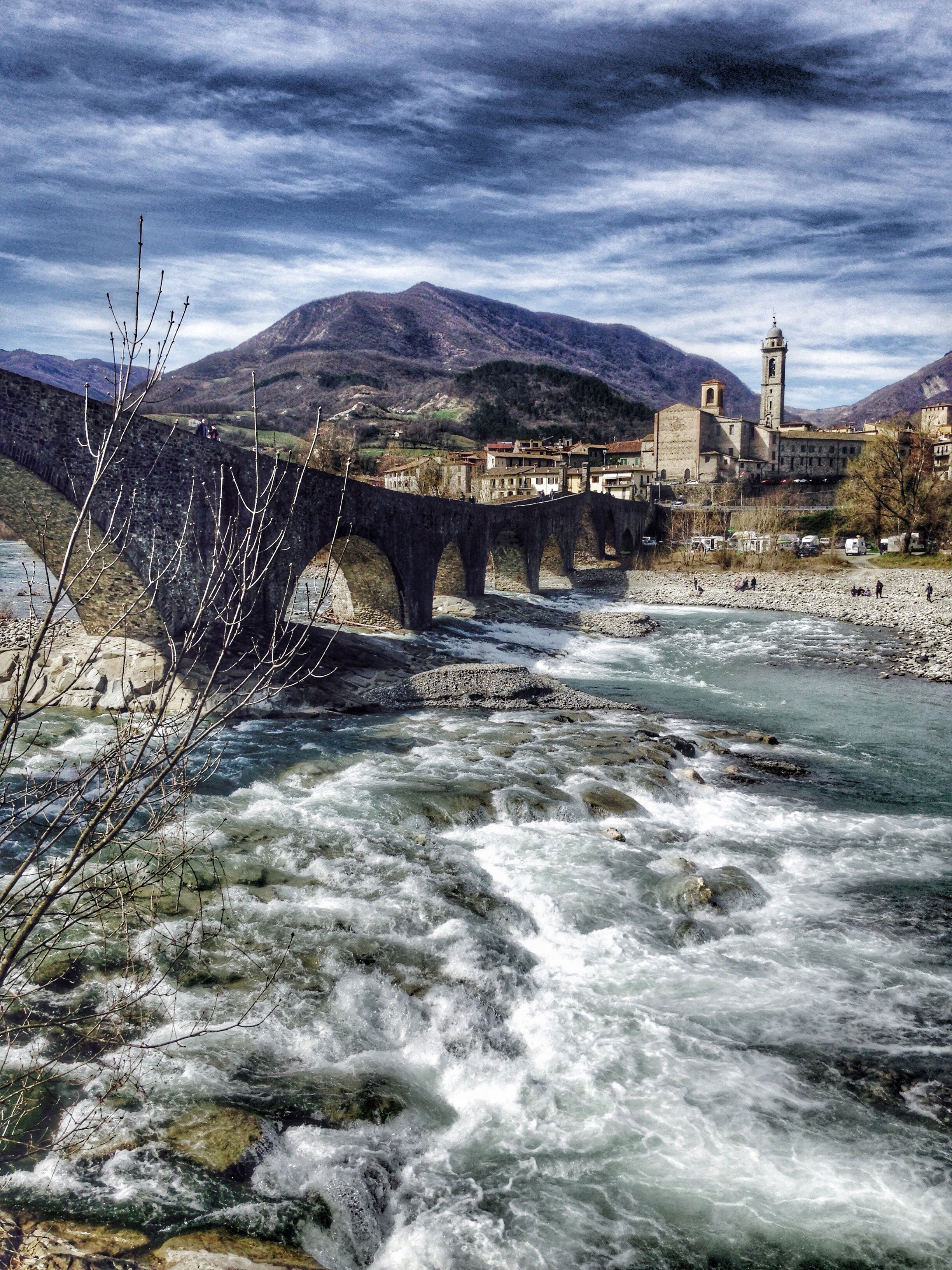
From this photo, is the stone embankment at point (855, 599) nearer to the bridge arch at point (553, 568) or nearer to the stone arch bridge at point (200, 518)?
the bridge arch at point (553, 568)

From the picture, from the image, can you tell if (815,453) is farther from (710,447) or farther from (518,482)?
(518,482)

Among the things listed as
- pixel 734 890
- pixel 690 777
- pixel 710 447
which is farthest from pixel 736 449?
pixel 734 890

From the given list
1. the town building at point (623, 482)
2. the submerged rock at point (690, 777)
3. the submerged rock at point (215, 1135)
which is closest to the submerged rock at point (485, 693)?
the submerged rock at point (690, 777)

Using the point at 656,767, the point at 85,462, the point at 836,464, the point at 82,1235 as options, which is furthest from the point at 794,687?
the point at 836,464

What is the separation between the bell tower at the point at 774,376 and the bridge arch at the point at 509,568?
206ft

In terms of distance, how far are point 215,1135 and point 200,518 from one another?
1411 centimetres

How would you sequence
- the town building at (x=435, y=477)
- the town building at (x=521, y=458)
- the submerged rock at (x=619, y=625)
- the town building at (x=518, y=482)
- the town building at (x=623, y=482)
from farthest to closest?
1. the town building at (x=521, y=458)
2. the town building at (x=623, y=482)
3. the town building at (x=518, y=482)
4. the town building at (x=435, y=477)
5. the submerged rock at (x=619, y=625)

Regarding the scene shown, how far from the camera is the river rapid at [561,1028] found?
5297 mm

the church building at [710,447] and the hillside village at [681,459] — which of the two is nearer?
the hillside village at [681,459]

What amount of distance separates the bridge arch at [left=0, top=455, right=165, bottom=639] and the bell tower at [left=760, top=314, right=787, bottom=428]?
89266 millimetres

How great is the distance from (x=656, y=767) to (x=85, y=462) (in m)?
11.2

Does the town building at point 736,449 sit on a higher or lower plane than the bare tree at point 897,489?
higher

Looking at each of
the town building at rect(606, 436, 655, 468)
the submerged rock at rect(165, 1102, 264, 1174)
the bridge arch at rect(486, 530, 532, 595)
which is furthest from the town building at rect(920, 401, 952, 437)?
the submerged rock at rect(165, 1102, 264, 1174)

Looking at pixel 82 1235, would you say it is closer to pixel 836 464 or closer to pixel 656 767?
pixel 656 767
